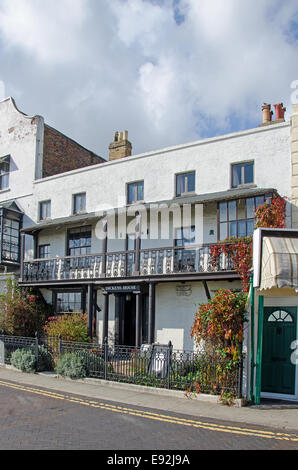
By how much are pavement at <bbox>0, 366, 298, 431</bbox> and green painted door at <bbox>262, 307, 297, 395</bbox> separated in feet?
2.77

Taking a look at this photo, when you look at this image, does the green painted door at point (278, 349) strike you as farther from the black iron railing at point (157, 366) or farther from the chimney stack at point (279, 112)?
the chimney stack at point (279, 112)

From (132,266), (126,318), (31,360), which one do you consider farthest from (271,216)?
(31,360)

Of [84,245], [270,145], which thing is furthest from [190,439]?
[84,245]

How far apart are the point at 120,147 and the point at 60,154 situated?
4357mm

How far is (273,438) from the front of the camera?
7.76 meters

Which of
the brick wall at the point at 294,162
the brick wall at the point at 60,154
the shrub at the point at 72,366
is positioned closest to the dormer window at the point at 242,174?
the brick wall at the point at 294,162

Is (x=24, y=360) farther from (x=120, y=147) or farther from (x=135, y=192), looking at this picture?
(x=120, y=147)

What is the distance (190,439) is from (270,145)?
1128cm

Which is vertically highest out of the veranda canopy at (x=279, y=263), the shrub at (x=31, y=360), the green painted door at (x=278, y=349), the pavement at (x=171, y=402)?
the veranda canopy at (x=279, y=263)

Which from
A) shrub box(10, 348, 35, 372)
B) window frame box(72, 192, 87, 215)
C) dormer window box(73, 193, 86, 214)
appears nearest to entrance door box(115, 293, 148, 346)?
shrub box(10, 348, 35, 372)

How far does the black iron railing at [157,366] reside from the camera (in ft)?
35.4

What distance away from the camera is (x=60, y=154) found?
83.5 feet

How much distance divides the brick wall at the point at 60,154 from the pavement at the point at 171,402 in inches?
530

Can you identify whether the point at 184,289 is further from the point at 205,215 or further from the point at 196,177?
the point at 196,177
